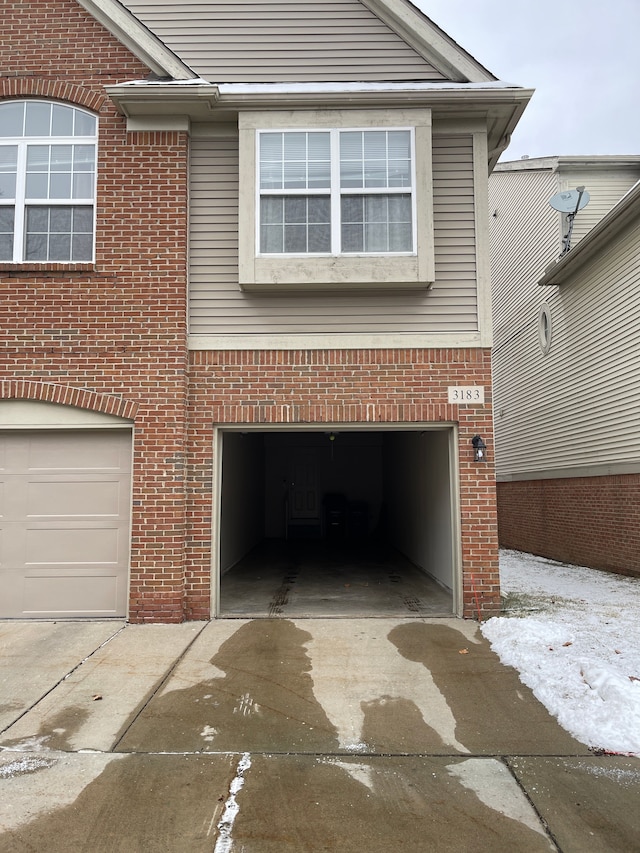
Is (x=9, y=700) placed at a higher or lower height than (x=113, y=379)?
lower

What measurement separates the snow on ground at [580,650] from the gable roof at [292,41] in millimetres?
6554

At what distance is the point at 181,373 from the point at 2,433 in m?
2.21

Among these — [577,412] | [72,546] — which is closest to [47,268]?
→ [72,546]

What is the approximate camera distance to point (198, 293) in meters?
7.43

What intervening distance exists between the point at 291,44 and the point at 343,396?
454 cm

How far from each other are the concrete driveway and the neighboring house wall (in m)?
6.40

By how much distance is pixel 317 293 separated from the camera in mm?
7398

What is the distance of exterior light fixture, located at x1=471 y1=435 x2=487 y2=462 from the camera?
718 centimetres

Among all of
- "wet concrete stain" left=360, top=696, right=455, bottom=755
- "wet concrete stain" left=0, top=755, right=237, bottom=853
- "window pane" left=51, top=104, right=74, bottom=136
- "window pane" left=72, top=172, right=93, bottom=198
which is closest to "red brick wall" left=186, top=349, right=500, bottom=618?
"window pane" left=72, top=172, right=93, bottom=198

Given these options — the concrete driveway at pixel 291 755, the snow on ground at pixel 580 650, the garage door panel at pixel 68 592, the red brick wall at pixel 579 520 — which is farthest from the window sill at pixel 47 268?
the red brick wall at pixel 579 520

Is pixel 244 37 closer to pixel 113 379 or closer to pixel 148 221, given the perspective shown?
pixel 148 221

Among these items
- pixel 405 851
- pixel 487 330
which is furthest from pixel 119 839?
pixel 487 330

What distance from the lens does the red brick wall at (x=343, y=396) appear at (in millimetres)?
7199

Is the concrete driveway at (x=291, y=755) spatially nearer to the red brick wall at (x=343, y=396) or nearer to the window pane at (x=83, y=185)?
the red brick wall at (x=343, y=396)
